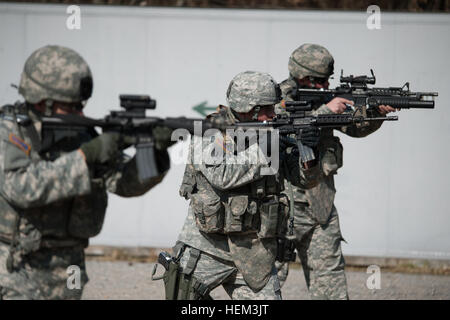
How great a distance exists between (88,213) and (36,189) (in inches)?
14.7

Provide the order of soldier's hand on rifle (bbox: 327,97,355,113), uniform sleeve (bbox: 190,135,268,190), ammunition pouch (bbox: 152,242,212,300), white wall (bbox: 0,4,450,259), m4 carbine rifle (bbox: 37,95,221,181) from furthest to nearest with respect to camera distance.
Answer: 1. white wall (bbox: 0,4,450,259)
2. soldier's hand on rifle (bbox: 327,97,355,113)
3. ammunition pouch (bbox: 152,242,212,300)
4. uniform sleeve (bbox: 190,135,268,190)
5. m4 carbine rifle (bbox: 37,95,221,181)

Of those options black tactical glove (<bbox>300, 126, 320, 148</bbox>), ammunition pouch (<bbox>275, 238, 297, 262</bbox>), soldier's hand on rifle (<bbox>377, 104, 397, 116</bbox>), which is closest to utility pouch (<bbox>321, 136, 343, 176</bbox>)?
soldier's hand on rifle (<bbox>377, 104, 397, 116</bbox>)

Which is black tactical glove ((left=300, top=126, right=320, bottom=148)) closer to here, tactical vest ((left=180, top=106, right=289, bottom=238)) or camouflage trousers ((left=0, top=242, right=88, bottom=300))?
tactical vest ((left=180, top=106, right=289, bottom=238))

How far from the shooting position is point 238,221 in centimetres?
456

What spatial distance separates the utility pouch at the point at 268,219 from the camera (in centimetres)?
461

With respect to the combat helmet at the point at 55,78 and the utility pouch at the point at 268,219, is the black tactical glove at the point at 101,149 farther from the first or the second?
the utility pouch at the point at 268,219

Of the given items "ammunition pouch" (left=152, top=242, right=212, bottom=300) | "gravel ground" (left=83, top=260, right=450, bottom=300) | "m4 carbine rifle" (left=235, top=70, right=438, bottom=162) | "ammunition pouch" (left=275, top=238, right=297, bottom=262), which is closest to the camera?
"ammunition pouch" (left=152, top=242, right=212, bottom=300)

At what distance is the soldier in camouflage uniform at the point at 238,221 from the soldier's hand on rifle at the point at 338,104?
0.97 meters

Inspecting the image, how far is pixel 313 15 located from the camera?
7750mm

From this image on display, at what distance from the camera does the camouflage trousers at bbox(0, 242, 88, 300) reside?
3.61 metres

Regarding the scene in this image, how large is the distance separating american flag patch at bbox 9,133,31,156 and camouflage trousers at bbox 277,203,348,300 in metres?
2.85

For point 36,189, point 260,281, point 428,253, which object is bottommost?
point 428,253
